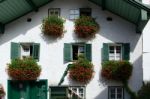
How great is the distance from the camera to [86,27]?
22.5 meters

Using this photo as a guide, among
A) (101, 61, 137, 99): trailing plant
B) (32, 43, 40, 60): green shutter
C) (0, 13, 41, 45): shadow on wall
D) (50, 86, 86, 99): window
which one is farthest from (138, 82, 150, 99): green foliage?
(0, 13, 41, 45): shadow on wall

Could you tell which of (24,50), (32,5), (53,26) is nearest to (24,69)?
(24,50)

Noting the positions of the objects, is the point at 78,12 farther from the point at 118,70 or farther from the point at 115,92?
the point at 115,92

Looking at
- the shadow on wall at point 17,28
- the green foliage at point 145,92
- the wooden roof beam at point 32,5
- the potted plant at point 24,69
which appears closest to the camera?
the green foliage at point 145,92

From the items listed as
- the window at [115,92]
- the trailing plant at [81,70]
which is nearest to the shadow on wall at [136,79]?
the window at [115,92]

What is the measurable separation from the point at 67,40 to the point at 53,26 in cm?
94

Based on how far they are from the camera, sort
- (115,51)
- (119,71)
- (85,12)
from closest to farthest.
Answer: (119,71) → (115,51) → (85,12)

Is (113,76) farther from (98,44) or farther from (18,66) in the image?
(18,66)

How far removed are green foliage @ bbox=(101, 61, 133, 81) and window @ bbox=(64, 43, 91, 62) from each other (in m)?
1.04

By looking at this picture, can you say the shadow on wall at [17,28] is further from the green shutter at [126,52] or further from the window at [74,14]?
the green shutter at [126,52]

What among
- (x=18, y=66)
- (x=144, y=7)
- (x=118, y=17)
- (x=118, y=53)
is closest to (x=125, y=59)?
(x=118, y=53)

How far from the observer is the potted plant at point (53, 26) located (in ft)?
74.3

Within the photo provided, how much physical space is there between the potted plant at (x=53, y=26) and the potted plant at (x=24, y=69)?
1.55 metres

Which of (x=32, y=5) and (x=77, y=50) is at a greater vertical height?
(x=32, y=5)
